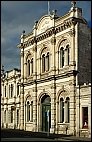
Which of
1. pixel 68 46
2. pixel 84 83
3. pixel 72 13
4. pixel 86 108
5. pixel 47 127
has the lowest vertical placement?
pixel 47 127

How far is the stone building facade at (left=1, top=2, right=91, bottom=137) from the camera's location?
32.8 m

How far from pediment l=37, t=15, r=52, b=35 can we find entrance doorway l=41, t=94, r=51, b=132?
323 inches

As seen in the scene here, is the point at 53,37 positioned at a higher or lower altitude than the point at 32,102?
higher

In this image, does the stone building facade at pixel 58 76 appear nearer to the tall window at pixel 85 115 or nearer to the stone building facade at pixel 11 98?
the tall window at pixel 85 115

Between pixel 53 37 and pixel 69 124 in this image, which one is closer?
pixel 69 124

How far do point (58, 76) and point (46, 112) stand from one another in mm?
5266

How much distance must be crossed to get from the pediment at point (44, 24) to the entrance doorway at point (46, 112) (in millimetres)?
8205

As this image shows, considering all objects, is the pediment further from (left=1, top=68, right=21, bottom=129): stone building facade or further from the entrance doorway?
(left=1, top=68, right=21, bottom=129): stone building facade

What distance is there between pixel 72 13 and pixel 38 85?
10679 millimetres

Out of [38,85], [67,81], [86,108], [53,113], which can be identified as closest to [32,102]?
[38,85]

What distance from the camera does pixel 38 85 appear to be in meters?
40.6

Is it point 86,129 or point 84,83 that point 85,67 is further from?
point 86,129

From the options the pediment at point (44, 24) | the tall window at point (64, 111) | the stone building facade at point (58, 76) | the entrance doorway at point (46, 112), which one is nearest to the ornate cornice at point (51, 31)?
the stone building facade at point (58, 76)

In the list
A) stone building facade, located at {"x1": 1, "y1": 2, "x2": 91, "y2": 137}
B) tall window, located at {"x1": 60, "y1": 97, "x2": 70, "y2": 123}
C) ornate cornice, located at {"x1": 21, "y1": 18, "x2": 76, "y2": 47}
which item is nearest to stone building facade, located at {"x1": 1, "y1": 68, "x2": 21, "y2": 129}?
stone building facade, located at {"x1": 1, "y1": 2, "x2": 91, "y2": 137}
